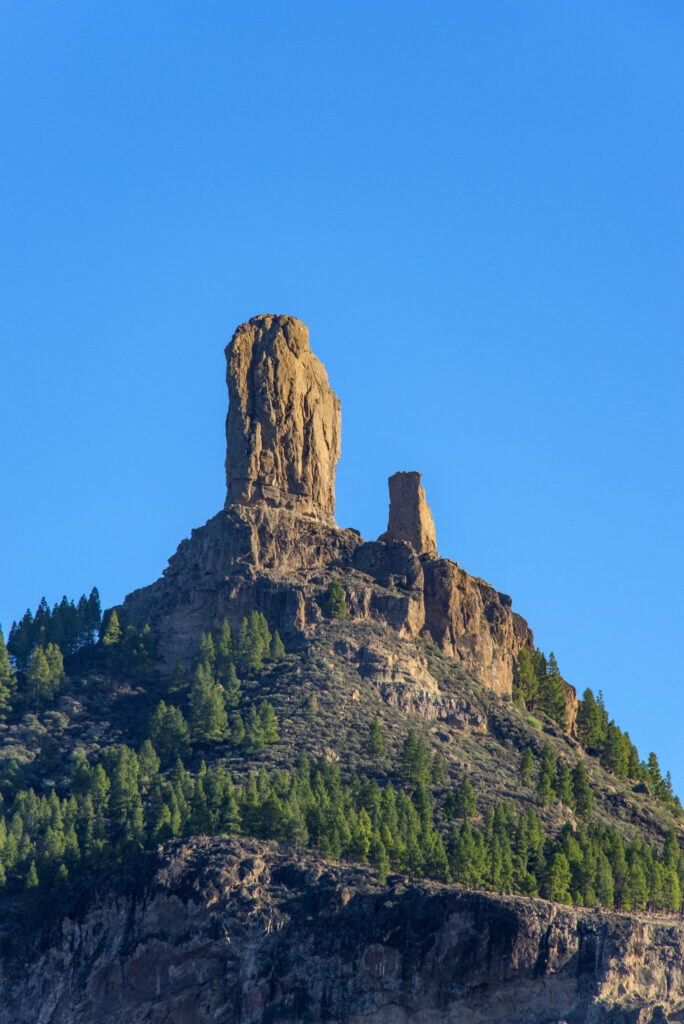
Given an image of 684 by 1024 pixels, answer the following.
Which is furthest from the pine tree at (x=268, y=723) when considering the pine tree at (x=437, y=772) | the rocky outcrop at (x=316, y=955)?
the rocky outcrop at (x=316, y=955)

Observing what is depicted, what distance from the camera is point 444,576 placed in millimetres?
190750

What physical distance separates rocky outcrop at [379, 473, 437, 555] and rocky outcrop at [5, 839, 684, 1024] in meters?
54.7

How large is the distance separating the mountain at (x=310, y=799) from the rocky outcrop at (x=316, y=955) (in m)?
0.17

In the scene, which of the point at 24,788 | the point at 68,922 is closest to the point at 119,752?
the point at 24,788

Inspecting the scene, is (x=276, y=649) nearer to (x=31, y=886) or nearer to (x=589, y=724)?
(x=589, y=724)

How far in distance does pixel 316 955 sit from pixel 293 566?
173 feet

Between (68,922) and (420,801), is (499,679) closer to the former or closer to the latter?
(420,801)

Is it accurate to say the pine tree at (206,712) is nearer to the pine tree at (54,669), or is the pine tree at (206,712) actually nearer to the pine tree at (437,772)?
the pine tree at (54,669)

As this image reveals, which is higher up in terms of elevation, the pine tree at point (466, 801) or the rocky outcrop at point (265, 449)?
the rocky outcrop at point (265, 449)

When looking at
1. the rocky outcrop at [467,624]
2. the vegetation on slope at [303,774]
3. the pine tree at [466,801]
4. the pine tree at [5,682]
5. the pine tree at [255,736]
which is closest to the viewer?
the vegetation on slope at [303,774]

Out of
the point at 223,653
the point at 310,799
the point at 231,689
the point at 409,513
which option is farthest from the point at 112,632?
the point at 310,799

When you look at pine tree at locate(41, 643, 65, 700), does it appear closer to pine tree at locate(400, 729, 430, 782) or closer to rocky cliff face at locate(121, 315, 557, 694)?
rocky cliff face at locate(121, 315, 557, 694)

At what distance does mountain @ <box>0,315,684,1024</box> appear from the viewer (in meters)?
141

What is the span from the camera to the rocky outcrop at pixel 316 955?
140125mm
